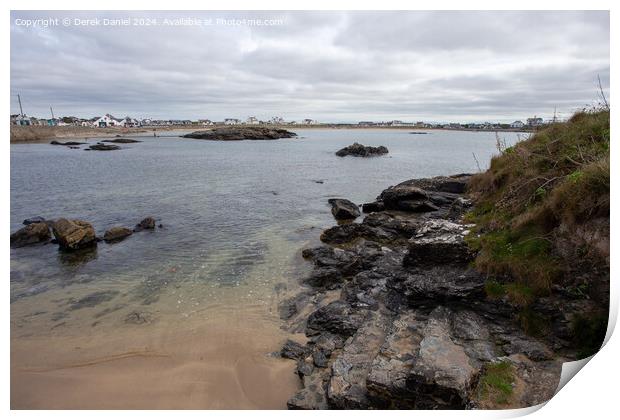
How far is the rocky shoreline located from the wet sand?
79 cm

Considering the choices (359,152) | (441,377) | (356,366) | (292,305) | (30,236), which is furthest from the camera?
(359,152)

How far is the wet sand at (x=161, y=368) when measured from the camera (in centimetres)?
760

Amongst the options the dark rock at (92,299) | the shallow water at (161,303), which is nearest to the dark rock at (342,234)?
the shallow water at (161,303)

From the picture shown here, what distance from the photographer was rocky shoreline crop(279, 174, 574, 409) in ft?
20.2

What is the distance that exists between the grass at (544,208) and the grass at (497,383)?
81.1 inches

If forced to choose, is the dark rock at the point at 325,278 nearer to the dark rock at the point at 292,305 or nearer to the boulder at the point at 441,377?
the dark rock at the point at 292,305

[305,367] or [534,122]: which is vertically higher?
[534,122]

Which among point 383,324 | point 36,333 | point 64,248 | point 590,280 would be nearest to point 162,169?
point 64,248

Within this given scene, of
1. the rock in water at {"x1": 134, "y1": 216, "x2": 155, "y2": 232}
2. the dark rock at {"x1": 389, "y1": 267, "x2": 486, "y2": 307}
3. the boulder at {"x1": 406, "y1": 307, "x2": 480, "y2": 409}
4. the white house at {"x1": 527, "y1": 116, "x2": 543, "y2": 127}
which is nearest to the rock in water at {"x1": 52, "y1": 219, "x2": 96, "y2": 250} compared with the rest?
the rock in water at {"x1": 134, "y1": 216, "x2": 155, "y2": 232}

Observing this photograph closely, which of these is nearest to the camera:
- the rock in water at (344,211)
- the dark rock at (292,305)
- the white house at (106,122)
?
the dark rock at (292,305)

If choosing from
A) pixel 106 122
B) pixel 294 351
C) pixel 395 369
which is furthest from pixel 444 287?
pixel 106 122

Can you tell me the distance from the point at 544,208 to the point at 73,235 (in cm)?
1935

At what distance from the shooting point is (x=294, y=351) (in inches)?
362

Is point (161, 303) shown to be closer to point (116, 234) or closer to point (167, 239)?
point (167, 239)
